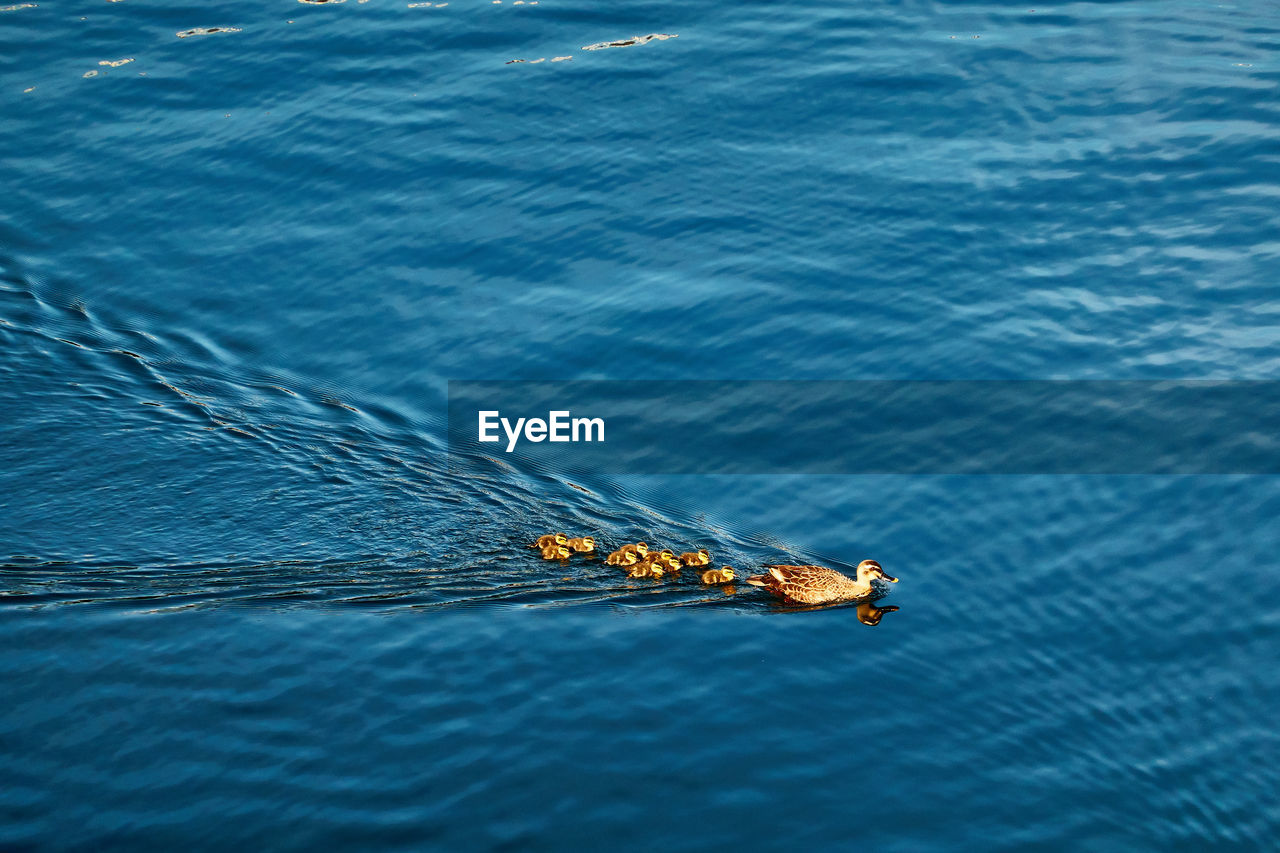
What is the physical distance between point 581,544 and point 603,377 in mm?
4851

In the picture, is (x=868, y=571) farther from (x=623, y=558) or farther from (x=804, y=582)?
(x=623, y=558)

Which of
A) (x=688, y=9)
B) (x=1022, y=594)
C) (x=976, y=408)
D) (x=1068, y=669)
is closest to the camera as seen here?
(x=1068, y=669)

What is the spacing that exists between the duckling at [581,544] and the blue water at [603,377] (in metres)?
0.43

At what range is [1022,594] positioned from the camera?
1669 cm

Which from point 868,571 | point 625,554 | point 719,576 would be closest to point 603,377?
point 625,554

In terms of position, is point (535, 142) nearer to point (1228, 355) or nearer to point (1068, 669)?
point (1228, 355)

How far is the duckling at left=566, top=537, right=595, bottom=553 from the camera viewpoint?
17.2 metres

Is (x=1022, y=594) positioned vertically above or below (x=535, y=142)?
below

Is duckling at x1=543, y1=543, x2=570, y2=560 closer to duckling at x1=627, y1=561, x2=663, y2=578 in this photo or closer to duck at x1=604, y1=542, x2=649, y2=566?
duck at x1=604, y1=542, x2=649, y2=566

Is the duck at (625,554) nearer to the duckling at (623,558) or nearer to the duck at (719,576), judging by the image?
the duckling at (623,558)

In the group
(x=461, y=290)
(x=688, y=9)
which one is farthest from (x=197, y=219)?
(x=688, y=9)

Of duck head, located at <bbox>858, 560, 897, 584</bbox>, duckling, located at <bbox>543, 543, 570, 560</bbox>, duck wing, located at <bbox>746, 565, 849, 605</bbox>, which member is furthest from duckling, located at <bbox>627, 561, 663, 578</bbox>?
duck head, located at <bbox>858, 560, 897, 584</bbox>

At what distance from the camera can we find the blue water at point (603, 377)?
13.7 meters

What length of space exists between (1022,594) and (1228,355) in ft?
24.4
